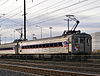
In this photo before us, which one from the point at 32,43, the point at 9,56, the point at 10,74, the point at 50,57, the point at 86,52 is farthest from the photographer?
the point at 9,56

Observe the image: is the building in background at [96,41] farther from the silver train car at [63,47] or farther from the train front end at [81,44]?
the train front end at [81,44]

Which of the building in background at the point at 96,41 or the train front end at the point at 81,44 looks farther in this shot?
the building in background at the point at 96,41

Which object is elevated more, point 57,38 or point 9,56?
point 57,38

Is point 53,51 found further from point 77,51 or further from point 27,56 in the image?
point 27,56

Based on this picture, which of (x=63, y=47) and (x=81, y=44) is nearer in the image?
(x=63, y=47)

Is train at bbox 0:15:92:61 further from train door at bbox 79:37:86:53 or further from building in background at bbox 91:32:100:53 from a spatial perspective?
building in background at bbox 91:32:100:53

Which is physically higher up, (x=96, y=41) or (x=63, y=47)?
(x=96, y=41)

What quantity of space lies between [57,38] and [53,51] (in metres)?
1.91

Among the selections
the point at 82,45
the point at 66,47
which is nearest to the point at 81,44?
the point at 82,45

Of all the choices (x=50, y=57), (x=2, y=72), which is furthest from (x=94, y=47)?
(x=2, y=72)

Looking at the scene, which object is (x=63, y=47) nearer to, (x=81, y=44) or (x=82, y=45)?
(x=81, y=44)

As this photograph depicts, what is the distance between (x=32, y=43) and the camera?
1620 inches

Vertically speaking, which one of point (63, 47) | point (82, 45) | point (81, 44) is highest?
point (81, 44)

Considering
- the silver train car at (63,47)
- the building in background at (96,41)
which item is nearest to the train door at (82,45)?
the silver train car at (63,47)
